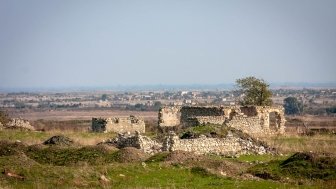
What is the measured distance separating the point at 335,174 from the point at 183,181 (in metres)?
6.54

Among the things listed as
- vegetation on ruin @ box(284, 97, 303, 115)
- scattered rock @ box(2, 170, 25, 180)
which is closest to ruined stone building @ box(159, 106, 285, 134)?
scattered rock @ box(2, 170, 25, 180)

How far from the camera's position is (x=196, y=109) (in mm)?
56812

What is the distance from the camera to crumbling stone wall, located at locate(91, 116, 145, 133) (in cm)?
5366

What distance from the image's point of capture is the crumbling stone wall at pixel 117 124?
53.7 m

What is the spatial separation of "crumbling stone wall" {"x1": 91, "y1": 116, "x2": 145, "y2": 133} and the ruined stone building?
11.0 feet

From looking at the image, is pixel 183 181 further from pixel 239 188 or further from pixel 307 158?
pixel 307 158

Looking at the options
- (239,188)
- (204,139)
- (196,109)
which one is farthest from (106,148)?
(196,109)

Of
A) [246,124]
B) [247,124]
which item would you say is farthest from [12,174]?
[247,124]

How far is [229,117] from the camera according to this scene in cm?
5416

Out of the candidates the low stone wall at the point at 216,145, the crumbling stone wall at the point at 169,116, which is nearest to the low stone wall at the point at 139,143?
the low stone wall at the point at 216,145

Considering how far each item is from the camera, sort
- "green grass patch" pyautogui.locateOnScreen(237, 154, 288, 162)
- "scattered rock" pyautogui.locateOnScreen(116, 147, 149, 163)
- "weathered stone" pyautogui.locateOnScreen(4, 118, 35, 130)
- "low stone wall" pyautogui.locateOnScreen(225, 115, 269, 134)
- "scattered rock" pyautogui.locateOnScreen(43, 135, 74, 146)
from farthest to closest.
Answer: "weathered stone" pyautogui.locateOnScreen(4, 118, 35, 130), "low stone wall" pyautogui.locateOnScreen(225, 115, 269, 134), "scattered rock" pyautogui.locateOnScreen(43, 135, 74, 146), "green grass patch" pyautogui.locateOnScreen(237, 154, 288, 162), "scattered rock" pyautogui.locateOnScreen(116, 147, 149, 163)

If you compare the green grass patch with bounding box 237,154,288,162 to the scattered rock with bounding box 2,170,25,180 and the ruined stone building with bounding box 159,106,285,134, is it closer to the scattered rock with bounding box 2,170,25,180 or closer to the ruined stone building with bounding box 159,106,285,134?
the ruined stone building with bounding box 159,106,285,134

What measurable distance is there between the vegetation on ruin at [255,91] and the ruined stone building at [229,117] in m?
5.84

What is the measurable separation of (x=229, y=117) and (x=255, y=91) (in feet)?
44.1
